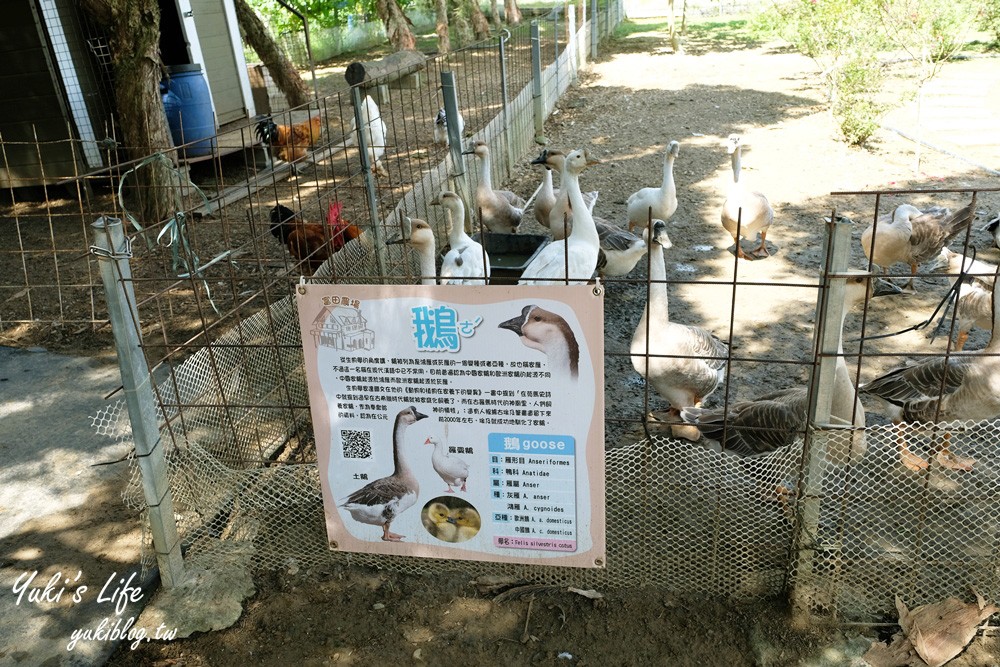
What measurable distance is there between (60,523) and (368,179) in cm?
320

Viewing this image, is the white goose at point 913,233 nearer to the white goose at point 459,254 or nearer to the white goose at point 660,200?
the white goose at point 660,200

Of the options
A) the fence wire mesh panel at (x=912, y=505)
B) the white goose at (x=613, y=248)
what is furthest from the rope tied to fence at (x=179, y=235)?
the fence wire mesh panel at (x=912, y=505)

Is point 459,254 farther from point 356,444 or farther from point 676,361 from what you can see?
point 356,444

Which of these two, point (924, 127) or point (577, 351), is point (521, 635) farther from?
point (924, 127)

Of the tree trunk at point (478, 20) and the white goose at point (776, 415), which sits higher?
the tree trunk at point (478, 20)

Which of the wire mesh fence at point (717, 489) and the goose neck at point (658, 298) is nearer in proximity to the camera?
the wire mesh fence at point (717, 489)

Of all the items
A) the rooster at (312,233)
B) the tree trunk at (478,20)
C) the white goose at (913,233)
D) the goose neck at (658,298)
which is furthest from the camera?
the tree trunk at (478,20)

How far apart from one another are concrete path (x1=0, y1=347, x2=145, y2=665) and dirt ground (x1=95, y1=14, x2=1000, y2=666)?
34cm

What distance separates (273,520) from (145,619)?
25.7 inches

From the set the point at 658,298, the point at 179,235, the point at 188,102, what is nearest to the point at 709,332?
the point at 658,298

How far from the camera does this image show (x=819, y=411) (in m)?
2.88

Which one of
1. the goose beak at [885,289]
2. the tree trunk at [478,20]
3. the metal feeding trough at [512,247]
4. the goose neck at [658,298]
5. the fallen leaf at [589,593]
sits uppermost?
the tree trunk at [478,20]

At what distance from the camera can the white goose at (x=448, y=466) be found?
299cm

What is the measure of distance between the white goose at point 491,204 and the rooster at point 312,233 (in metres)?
1.43
